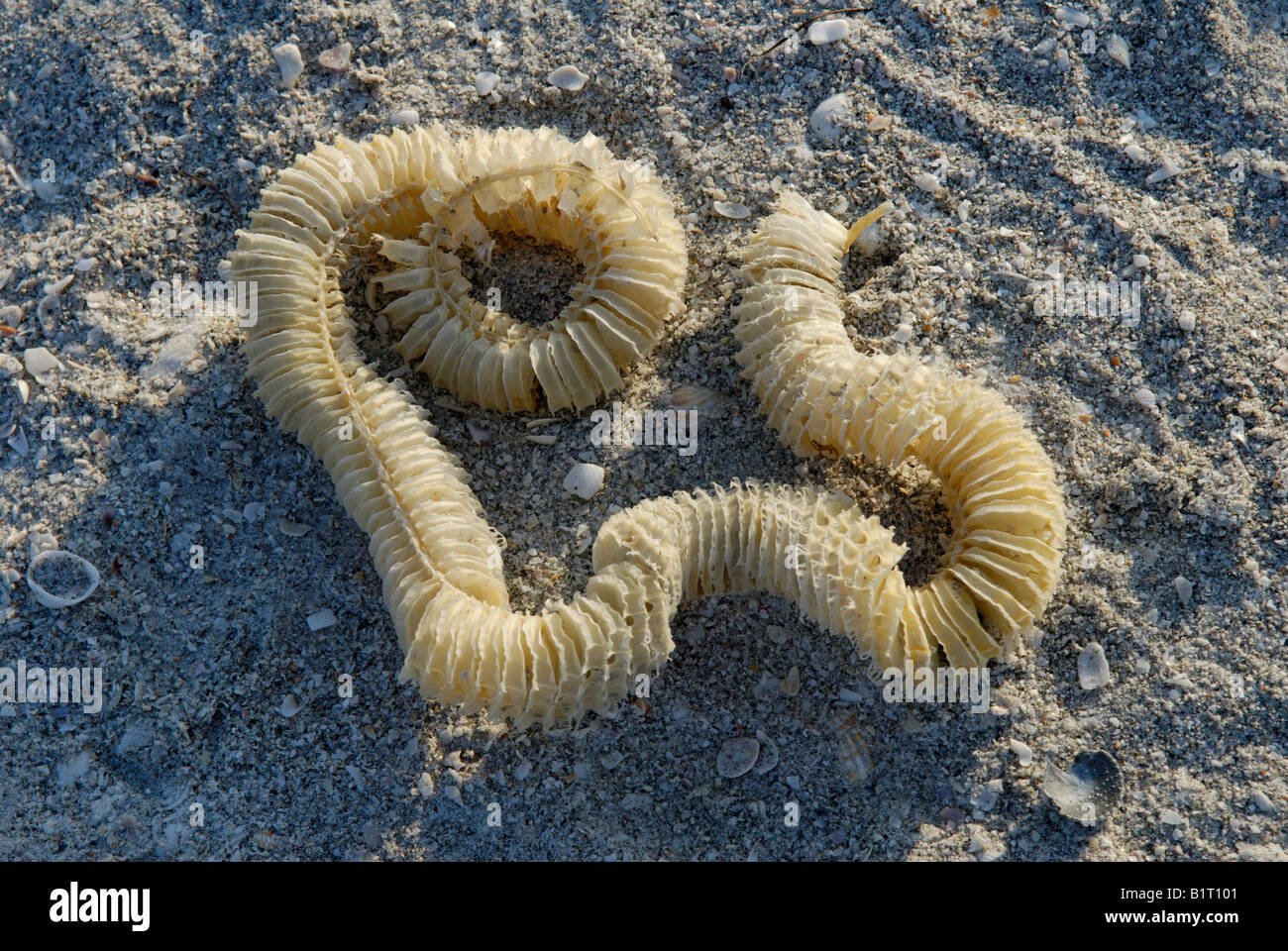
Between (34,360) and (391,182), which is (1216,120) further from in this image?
(34,360)

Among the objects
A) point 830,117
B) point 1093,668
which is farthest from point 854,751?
point 830,117

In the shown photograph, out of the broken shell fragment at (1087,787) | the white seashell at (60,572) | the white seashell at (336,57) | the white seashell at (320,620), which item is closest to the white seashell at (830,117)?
the white seashell at (336,57)

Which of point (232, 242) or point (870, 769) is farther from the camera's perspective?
point (232, 242)

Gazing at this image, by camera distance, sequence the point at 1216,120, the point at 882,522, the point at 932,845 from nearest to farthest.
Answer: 1. the point at 932,845
2. the point at 882,522
3. the point at 1216,120

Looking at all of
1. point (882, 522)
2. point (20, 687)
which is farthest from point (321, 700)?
point (882, 522)

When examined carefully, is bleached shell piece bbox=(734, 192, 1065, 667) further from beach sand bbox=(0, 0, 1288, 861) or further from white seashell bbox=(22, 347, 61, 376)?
white seashell bbox=(22, 347, 61, 376)

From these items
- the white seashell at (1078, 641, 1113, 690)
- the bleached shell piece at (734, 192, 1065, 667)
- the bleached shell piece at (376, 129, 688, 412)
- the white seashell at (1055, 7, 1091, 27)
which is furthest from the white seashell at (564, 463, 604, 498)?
the white seashell at (1055, 7, 1091, 27)
